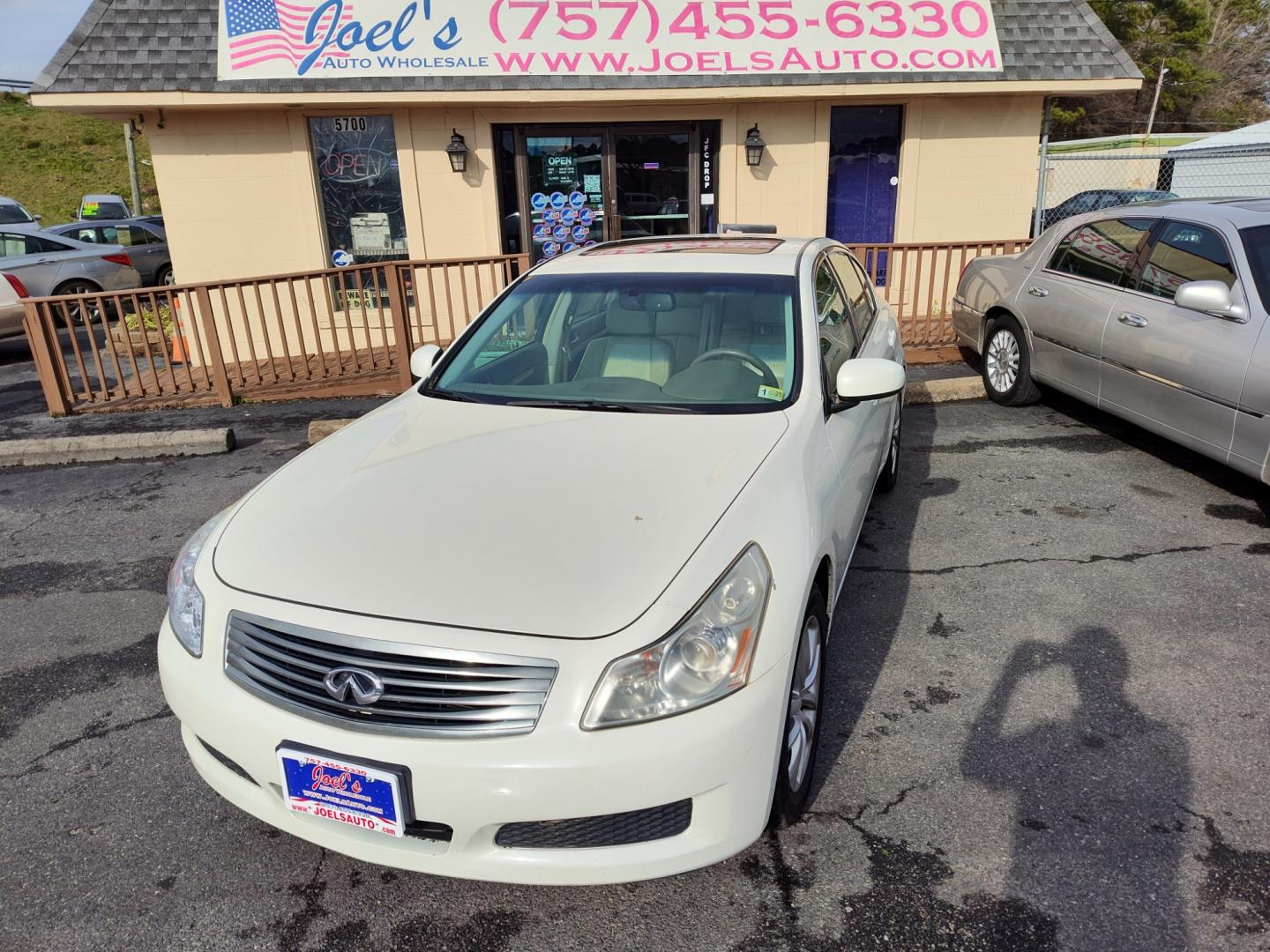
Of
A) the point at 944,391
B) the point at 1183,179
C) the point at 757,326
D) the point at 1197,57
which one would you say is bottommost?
the point at 944,391

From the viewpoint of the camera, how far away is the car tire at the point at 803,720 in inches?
94.0

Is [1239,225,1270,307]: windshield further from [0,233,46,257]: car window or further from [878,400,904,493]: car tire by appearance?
[0,233,46,257]: car window

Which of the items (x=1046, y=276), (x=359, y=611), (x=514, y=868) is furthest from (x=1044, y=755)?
(x=1046, y=276)

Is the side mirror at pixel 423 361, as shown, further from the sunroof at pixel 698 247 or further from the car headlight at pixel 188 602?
the car headlight at pixel 188 602

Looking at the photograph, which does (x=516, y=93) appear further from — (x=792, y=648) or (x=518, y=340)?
(x=792, y=648)

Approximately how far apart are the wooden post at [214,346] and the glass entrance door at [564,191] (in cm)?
344

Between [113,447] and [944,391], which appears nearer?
[113,447]

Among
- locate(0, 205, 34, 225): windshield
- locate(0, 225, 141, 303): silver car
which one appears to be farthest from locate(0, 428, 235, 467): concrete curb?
locate(0, 205, 34, 225): windshield

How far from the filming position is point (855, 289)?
15.5ft

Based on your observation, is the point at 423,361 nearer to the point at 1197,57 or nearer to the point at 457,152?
the point at 457,152

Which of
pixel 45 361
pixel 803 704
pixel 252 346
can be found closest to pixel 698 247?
pixel 803 704

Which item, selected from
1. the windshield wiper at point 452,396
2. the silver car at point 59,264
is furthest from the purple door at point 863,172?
the silver car at point 59,264

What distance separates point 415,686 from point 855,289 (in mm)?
3536

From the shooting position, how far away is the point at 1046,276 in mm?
6398
